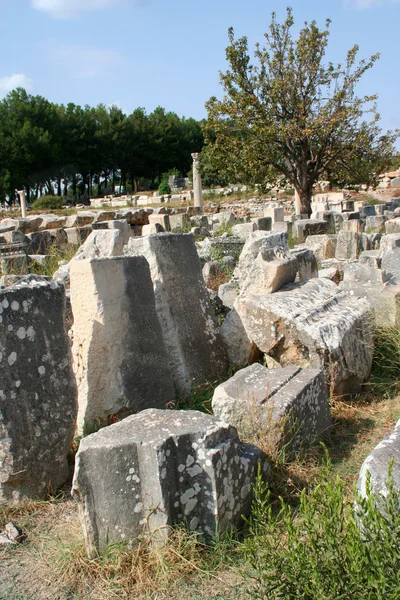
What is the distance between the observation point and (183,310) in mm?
4836

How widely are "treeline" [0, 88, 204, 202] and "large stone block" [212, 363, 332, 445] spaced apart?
43.7 m

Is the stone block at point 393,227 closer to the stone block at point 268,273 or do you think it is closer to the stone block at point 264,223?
the stone block at point 264,223

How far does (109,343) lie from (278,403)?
4.15ft

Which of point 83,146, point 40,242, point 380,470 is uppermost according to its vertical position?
point 83,146

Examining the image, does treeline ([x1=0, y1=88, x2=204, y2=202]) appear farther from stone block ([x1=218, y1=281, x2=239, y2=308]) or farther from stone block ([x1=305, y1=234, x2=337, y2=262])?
stone block ([x1=218, y1=281, x2=239, y2=308])

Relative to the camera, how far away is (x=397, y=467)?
243 cm

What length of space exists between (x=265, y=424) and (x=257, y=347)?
1.56 metres

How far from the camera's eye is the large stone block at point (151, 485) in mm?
2680

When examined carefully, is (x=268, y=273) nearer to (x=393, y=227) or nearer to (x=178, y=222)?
(x=393, y=227)

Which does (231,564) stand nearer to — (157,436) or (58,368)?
(157,436)

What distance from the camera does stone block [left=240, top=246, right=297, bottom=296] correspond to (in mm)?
5254

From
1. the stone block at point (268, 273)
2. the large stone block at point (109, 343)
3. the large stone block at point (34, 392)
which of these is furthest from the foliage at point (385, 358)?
the large stone block at point (34, 392)

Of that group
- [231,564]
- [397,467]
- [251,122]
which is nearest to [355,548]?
[397,467]

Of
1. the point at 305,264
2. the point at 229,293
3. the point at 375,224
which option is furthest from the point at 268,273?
the point at 375,224
